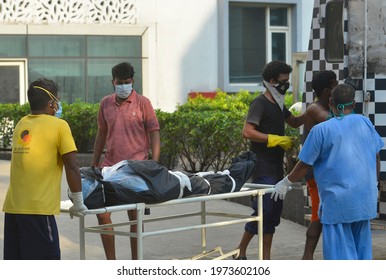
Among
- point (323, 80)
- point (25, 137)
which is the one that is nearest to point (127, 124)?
point (323, 80)

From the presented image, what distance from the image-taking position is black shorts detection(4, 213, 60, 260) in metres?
6.70

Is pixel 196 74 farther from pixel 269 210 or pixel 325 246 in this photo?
pixel 325 246

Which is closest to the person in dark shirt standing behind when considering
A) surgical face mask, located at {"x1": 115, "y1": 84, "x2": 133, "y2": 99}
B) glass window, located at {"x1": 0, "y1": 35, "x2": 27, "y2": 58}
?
surgical face mask, located at {"x1": 115, "y1": 84, "x2": 133, "y2": 99}

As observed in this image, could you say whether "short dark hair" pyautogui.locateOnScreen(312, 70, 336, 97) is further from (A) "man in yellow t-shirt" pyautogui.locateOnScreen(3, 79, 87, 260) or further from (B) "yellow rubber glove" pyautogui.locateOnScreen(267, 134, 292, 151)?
(A) "man in yellow t-shirt" pyautogui.locateOnScreen(3, 79, 87, 260)

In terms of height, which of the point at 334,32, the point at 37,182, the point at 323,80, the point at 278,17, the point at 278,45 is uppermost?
the point at 278,17

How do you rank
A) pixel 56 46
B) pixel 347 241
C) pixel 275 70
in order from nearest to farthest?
pixel 347 241
pixel 275 70
pixel 56 46

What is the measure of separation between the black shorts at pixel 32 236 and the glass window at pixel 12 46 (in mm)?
18975

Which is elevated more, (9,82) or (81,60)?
(81,60)

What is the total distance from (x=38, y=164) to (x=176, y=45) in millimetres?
19959

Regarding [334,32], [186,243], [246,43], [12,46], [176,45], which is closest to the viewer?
[334,32]

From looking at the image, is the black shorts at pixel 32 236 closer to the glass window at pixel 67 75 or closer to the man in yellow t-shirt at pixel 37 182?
the man in yellow t-shirt at pixel 37 182

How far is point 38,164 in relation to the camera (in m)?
6.68

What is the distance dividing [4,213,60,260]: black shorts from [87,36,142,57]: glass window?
64.1 ft

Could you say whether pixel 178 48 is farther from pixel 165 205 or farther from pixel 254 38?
pixel 165 205
